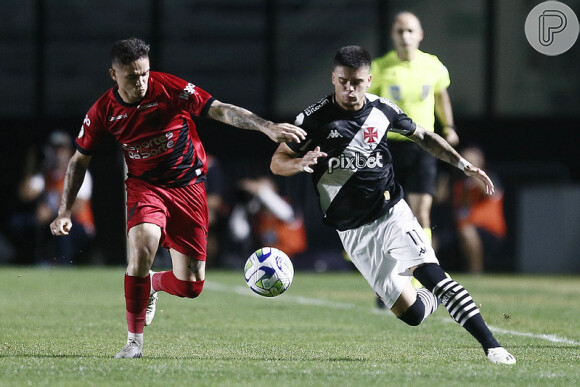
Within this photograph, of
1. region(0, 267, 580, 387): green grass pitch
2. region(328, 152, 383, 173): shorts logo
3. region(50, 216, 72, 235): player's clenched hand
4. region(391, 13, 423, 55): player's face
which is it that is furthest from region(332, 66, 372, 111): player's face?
region(391, 13, 423, 55): player's face

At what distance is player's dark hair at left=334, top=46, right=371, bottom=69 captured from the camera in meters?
7.32

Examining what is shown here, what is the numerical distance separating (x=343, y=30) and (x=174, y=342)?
621 inches

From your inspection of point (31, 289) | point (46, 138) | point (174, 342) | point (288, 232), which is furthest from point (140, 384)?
point (46, 138)

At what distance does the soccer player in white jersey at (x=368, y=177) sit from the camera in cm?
740

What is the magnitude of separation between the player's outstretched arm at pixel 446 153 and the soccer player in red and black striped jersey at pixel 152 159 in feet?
3.23

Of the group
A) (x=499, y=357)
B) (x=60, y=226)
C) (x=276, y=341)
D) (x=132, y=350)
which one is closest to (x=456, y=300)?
(x=499, y=357)

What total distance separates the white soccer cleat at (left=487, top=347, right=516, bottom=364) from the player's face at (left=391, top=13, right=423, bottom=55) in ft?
13.7

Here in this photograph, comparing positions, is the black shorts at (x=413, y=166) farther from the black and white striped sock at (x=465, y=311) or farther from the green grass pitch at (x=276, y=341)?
the black and white striped sock at (x=465, y=311)

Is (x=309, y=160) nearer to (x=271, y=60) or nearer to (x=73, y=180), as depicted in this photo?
(x=73, y=180)

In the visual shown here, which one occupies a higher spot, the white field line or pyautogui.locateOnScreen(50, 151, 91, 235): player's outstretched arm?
pyautogui.locateOnScreen(50, 151, 91, 235): player's outstretched arm

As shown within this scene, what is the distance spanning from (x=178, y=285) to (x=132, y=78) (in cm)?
177

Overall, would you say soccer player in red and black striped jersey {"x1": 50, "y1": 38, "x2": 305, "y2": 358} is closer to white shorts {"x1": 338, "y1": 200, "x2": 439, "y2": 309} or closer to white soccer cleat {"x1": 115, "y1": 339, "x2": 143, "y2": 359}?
white soccer cleat {"x1": 115, "y1": 339, "x2": 143, "y2": 359}

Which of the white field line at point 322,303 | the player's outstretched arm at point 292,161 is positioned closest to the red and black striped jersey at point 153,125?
the player's outstretched arm at point 292,161

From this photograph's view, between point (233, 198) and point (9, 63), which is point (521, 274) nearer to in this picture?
point (233, 198)
